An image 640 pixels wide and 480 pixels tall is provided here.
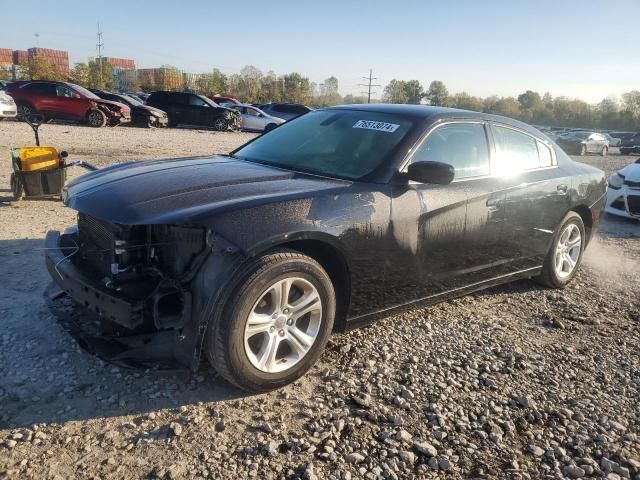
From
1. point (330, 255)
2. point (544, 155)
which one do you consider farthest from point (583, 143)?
point (330, 255)

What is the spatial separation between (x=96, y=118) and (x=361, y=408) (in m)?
20.4

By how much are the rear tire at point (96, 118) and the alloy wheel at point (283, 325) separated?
1977cm

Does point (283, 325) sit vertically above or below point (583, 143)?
below

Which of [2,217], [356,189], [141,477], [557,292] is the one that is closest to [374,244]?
[356,189]

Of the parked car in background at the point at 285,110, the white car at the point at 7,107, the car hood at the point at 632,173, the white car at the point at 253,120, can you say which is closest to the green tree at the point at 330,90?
the parked car in background at the point at 285,110

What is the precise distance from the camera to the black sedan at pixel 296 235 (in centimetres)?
282

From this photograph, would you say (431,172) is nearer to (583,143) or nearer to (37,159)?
(37,159)

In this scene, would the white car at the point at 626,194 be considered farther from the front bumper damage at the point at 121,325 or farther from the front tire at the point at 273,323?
the front bumper damage at the point at 121,325

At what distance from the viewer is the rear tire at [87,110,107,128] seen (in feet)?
67.0

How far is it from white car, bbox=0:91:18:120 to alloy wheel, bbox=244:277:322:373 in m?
19.1

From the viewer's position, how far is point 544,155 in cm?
497

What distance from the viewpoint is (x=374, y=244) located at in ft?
11.1

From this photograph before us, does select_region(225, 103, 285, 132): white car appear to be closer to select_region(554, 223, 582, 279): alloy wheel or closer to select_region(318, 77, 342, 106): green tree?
select_region(554, 223, 582, 279): alloy wheel

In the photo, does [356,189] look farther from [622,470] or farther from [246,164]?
[622,470]
